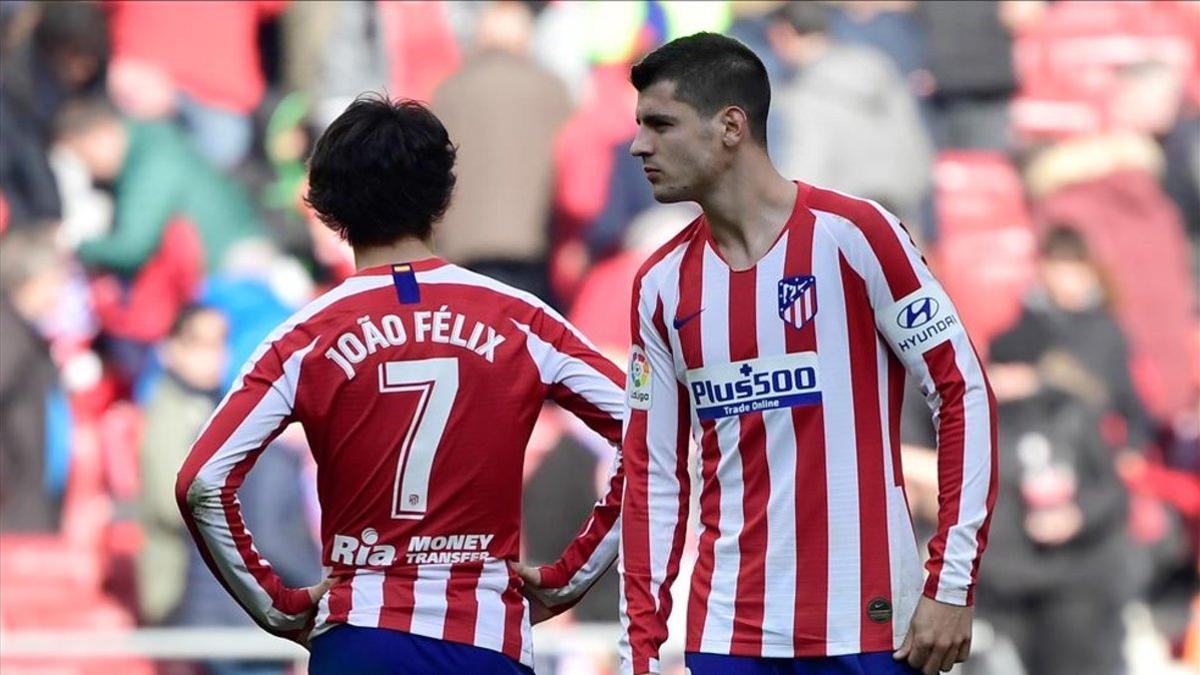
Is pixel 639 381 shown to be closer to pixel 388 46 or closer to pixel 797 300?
pixel 797 300

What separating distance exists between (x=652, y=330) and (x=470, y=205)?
19.3 ft

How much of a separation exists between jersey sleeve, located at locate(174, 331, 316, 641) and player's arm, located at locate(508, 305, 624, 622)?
1.52ft

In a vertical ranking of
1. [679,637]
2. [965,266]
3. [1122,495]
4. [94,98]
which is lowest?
[679,637]

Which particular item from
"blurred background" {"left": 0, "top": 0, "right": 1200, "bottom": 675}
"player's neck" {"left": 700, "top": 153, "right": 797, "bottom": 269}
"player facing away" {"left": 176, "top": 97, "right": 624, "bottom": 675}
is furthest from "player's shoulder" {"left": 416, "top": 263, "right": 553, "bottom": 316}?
"blurred background" {"left": 0, "top": 0, "right": 1200, "bottom": 675}

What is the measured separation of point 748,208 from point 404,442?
2.61ft

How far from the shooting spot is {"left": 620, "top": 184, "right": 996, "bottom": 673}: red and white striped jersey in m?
3.82

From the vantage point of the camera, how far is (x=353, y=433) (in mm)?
3936

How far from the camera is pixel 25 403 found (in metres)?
9.43

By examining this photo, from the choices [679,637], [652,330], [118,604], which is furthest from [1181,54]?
[652,330]

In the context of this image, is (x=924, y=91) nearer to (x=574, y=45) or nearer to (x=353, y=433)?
(x=574, y=45)

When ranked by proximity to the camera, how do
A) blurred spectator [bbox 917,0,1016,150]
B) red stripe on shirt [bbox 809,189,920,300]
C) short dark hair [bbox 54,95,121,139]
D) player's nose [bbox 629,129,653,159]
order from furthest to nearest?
blurred spectator [bbox 917,0,1016,150], short dark hair [bbox 54,95,121,139], player's nose [bbox 629,129,653,159], red stripe on shirt [bbox 809,189,920,300]

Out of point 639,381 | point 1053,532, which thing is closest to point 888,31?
point 1053,532

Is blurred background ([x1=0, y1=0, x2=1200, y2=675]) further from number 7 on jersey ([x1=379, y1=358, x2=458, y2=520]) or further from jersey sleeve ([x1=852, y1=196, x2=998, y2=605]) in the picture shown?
jersey sleeve ([x1=852, y1=196, x2=998, y2=605])

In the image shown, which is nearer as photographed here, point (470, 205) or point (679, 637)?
point (679, 637)
